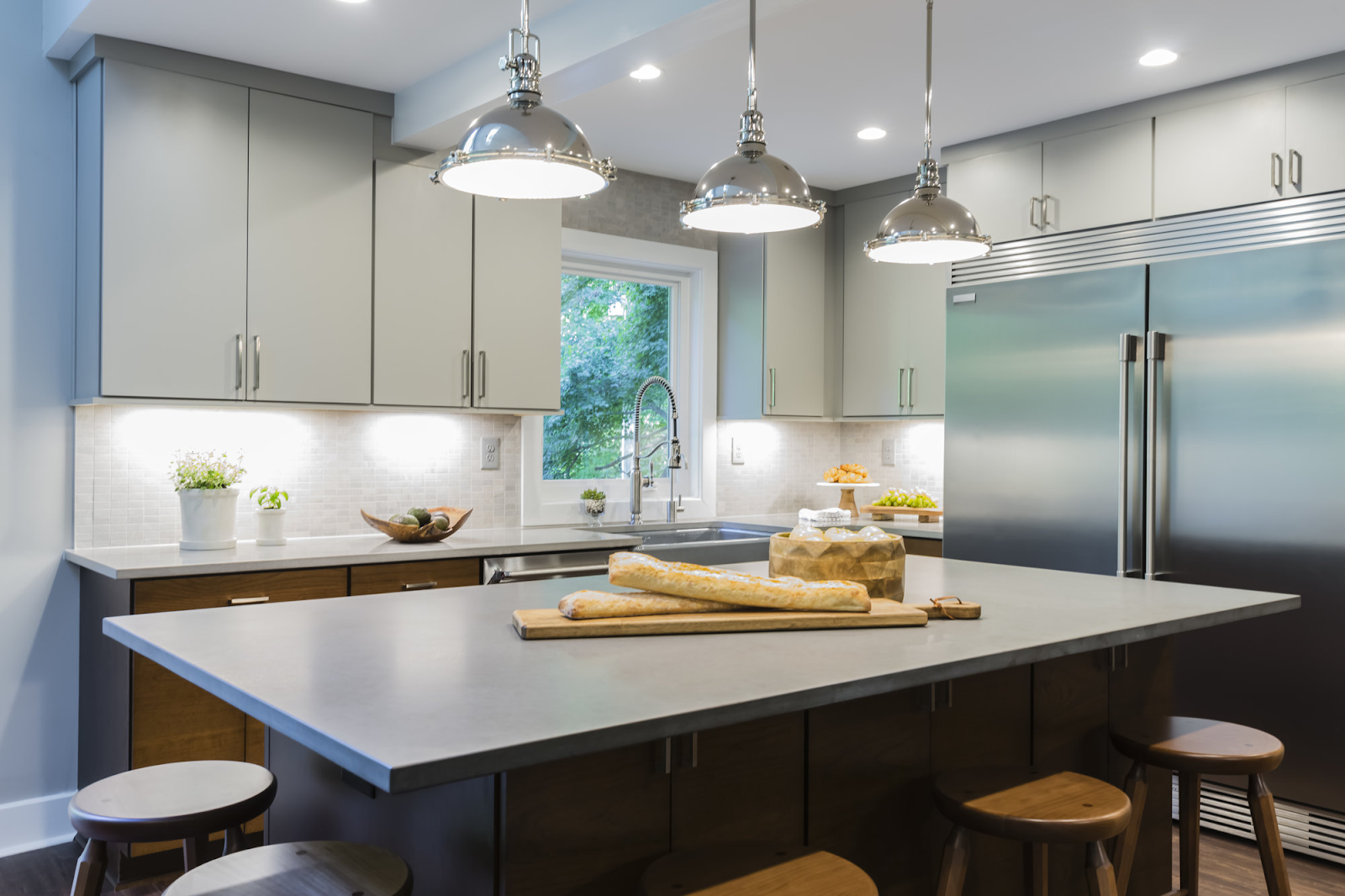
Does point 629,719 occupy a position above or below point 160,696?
above

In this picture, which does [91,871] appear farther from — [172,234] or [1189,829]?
[1189,829]

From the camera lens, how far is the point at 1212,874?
2.97 m

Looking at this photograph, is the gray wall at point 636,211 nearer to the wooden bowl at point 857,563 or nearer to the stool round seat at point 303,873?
the wooden bowl at point 857,563

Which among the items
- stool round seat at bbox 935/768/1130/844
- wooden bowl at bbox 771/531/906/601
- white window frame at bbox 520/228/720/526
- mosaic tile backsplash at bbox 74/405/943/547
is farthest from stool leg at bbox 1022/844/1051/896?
white window frame at bbox 520/228/720/526

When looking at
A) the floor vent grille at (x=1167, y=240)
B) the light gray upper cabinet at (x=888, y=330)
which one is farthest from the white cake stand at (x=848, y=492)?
the floor vent grille at (x=1167, y=240)

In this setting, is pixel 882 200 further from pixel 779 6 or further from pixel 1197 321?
pixel 779 6

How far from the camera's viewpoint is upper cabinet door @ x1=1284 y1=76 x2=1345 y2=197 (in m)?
3.18

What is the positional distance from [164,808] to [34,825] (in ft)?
6.35

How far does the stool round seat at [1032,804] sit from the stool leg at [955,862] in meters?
0.03

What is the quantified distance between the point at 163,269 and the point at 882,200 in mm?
3123

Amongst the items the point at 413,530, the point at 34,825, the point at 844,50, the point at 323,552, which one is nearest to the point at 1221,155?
the point at 844,50

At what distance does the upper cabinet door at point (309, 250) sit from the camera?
3.35 meters

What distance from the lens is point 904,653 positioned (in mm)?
1599

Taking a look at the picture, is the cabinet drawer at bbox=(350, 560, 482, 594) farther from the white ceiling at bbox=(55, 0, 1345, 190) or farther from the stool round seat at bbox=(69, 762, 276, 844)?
the white ceiling at bbox=(55, 0, 1345, 190)
